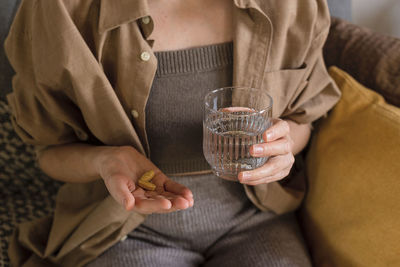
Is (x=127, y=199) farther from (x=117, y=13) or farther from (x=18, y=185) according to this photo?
(x=18, y=185)

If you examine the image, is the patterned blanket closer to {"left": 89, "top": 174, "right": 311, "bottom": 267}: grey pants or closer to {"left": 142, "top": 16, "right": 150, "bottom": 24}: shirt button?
{"left": 89, "top": 174, "right": 311, "bottom": 267}: grey pants

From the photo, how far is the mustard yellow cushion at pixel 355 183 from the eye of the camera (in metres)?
0.85

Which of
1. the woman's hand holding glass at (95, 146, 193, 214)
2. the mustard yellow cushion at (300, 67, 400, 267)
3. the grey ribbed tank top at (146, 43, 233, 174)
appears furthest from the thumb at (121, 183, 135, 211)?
the mustard yellow cushion at (300, 67, 400, 267)

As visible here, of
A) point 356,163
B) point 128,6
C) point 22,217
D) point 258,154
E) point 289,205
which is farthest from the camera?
point 22,217

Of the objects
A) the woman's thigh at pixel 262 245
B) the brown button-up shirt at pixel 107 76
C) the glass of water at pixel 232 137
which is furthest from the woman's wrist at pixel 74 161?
the woman's thigh at pixel 262 245

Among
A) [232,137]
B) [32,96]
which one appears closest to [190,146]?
[232,137]

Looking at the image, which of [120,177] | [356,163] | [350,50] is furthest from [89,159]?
[350,50]

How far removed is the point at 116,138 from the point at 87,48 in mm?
217

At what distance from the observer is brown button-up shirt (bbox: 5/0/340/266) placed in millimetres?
830

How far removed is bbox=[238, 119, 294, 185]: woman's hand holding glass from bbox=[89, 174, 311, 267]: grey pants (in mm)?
254

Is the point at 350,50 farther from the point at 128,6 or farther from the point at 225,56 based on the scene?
the point at 128,6

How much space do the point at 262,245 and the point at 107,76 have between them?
56cm

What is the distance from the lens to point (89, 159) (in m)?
0.89

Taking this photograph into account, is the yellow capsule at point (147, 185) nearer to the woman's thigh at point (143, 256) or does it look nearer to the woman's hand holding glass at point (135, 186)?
the woman's hand holding glass at point (135, 186)
